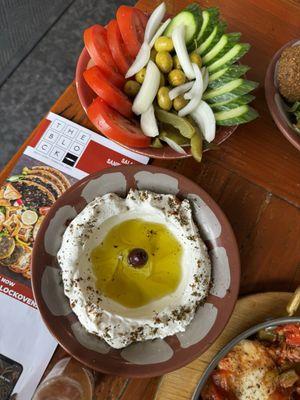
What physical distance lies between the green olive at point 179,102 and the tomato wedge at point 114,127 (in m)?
0.12

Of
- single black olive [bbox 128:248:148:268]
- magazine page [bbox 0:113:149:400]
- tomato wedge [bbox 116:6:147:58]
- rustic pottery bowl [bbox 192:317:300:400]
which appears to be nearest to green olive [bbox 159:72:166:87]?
tomato wedge [bbox 116:6:147:58]

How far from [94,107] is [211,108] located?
31cm

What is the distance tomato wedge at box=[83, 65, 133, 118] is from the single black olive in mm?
375

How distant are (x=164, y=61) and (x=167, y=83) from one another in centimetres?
7

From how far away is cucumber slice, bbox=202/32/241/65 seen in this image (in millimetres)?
1216

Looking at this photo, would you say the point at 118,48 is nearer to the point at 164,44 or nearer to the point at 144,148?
the point at 164,44

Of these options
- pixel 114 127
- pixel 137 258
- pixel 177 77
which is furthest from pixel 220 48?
pixel 137 258

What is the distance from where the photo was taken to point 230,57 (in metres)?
1.21

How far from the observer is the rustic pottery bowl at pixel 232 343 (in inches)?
42.3

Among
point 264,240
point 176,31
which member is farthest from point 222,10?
point 264,240

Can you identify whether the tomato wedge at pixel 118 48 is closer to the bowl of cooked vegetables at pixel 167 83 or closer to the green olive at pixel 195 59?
the bowl of cooked vegetables at pixel 167 83

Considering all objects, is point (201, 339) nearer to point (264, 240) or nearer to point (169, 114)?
point (264, 240)

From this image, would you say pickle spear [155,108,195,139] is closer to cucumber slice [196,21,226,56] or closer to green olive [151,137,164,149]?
green olive [151,137,164,149]

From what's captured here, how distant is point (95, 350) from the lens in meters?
1.09
